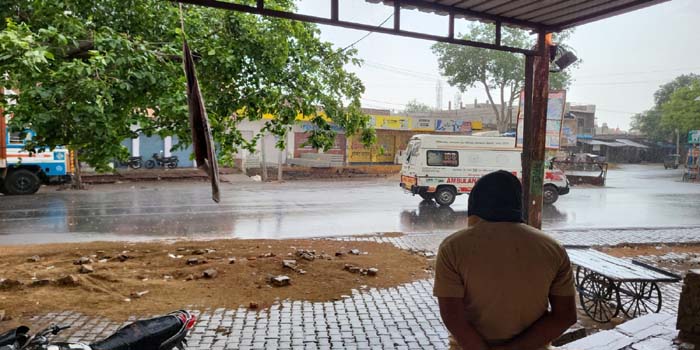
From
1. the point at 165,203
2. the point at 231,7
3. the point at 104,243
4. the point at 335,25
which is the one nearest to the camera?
the point at 231,7

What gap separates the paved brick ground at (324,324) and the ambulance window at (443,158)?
420 inches

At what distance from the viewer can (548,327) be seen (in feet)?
6.88

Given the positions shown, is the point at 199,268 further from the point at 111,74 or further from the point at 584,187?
the point at 584,187

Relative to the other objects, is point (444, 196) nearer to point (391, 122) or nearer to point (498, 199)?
point (498, 199)

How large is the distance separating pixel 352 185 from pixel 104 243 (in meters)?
15.4

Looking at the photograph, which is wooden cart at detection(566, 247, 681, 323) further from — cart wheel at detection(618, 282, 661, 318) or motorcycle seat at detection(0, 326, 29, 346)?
motorcycle seat at detection(0, 326, 29, 346)

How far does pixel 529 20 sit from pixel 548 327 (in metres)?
4.91

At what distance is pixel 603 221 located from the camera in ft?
45.4

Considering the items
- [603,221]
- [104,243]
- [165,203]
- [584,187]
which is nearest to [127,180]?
[165,203]

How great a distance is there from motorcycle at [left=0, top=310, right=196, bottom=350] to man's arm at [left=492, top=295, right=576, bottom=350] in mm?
2583

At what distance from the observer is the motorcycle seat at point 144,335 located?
3238 millimetres

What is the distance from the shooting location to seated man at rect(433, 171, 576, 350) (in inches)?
79.6

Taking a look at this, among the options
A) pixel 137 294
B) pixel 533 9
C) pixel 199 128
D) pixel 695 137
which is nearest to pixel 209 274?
pixel 137 294

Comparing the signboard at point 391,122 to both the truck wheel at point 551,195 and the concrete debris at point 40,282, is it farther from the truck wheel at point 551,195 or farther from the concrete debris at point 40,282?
the concrete debris at point 40,282
